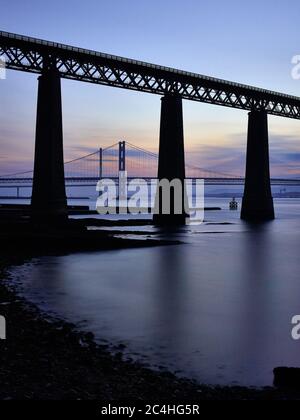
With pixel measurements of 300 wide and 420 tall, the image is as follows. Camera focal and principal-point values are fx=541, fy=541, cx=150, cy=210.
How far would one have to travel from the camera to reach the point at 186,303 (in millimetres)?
16438

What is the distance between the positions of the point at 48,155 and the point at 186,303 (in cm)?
2635

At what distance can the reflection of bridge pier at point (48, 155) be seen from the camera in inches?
1592

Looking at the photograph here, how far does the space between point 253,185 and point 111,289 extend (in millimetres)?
43642

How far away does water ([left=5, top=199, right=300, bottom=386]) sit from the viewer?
1030 cm

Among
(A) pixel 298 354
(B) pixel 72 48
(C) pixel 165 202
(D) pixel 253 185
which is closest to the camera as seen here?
(A) pixel 298 354

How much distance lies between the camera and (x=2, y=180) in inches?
5167

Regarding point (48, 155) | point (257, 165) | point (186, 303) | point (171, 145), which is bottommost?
point (186, 303)

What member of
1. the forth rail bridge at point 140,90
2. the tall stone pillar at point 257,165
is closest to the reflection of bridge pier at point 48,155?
the forth rail bridge at point 140,90

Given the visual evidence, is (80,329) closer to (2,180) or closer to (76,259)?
(76,259)

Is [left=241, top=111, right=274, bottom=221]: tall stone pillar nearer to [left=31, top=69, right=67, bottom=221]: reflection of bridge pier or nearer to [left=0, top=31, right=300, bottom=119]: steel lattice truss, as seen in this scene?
[left=0, top=31, right=300, bottom=119]: steel lattice truss

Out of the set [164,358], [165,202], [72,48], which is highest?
[72,48]

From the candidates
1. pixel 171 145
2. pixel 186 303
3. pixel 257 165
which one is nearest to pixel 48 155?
pixel 171 145

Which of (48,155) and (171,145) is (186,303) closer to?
(48,155)
